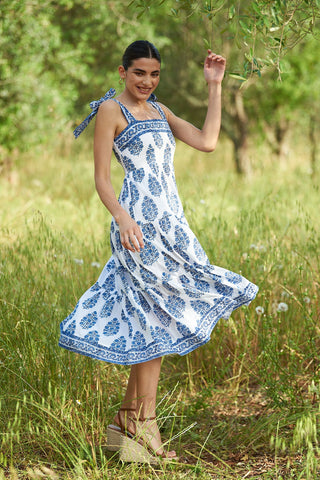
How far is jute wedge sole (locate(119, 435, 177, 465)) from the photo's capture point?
274 centimetres

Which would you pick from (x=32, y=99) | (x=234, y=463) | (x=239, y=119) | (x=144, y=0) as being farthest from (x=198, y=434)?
(x=239, y=119)

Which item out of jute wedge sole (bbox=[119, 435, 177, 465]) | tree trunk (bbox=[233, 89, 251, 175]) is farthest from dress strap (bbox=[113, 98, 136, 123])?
tree trunk (bbox=[233, 89, 251, 175])

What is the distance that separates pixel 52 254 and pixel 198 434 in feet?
4.73

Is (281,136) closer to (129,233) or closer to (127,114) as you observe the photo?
(127,114)

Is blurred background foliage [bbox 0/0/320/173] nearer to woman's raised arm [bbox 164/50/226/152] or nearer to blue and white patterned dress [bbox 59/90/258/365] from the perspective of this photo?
woman's raised arm [bbox 164/50/226/152]

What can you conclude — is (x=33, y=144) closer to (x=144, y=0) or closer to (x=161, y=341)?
(x=144, y=0)

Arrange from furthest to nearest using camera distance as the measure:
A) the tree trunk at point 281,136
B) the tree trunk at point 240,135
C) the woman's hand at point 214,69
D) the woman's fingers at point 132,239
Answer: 1. the tree trunk at point 281,136
2. the tree trunk at point 240,135
3. the woman's hand at point 214,69
4. the woman's fingers at point 132,239

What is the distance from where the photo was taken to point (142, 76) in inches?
110

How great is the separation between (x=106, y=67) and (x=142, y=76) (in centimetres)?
761

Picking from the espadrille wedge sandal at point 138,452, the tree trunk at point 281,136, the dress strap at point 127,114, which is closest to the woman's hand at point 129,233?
the dress strap at point 127,114

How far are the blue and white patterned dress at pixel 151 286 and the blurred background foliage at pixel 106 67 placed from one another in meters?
0.77

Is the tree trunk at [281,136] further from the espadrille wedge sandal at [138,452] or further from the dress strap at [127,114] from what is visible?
the espadrille wedge sandal at [138,452]

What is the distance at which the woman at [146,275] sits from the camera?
8.89ft

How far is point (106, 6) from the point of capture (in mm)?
8320
